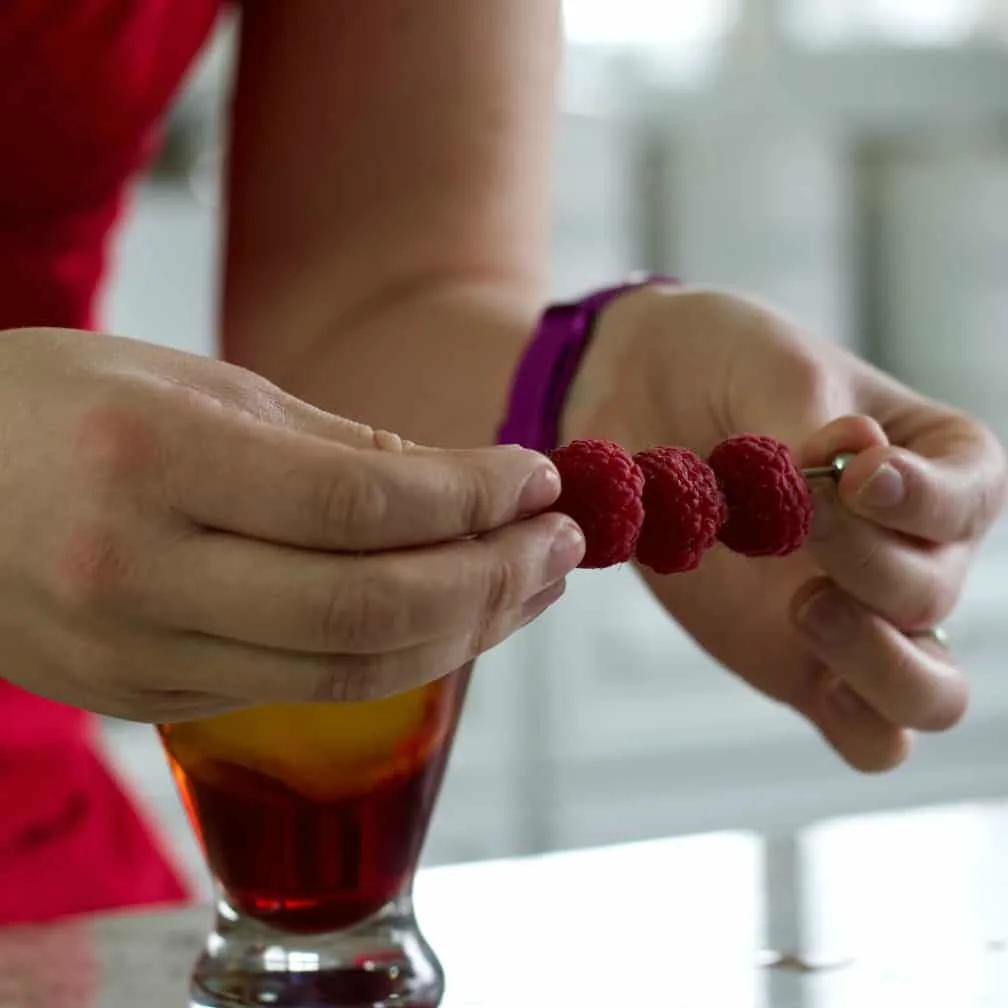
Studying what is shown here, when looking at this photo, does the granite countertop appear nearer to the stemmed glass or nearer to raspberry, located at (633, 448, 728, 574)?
the stemmed glass

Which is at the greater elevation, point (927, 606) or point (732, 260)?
point (732, 260)

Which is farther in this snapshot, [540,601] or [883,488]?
[883,488]

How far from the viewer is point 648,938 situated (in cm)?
68

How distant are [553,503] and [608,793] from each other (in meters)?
1.59

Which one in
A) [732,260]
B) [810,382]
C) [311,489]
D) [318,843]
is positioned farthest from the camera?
[732,260]

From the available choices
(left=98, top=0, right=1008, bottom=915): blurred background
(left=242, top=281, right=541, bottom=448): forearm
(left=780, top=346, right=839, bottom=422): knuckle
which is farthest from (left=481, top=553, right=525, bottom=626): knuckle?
(left=98, top=0, right=1008, bottom=915): blurred background

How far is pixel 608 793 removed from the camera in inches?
80.4

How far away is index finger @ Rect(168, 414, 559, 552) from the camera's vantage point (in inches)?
16.9

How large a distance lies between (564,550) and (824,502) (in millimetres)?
184

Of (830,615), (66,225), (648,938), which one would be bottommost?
(648,938)

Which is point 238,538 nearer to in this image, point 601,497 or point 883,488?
point 601,497

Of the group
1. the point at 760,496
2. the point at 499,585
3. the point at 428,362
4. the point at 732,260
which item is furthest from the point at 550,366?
the point at 732,260

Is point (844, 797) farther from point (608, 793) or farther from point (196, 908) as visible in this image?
point (196, 908)

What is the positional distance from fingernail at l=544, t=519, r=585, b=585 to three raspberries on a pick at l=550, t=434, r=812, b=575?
23 millimetres
